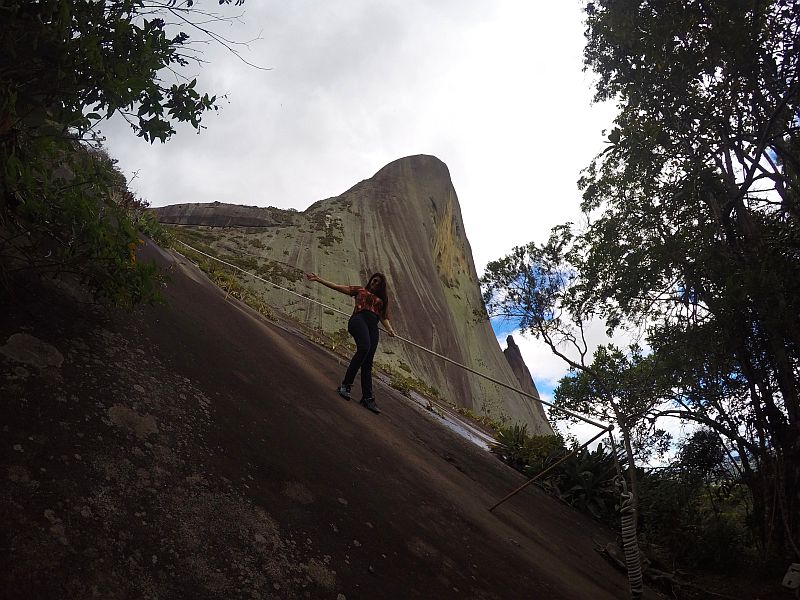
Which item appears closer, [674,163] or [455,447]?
[455,447]

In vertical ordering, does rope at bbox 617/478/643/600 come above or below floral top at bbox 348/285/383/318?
below

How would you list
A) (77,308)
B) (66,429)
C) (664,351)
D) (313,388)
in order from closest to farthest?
(66,429), (77,308), (313,388), (664,351)

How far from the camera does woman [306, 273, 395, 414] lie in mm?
6559

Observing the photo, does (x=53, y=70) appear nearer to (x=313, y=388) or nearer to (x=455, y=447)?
(x=313, y=388)

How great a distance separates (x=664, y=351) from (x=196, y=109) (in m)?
8.55

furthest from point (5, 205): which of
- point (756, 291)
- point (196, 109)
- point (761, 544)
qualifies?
point (761, 544)

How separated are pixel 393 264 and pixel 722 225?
20.9 metres

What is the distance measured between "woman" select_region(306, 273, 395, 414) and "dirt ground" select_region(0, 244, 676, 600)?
1070 millimetres

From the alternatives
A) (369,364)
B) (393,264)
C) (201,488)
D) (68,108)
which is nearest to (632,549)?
(201,488)

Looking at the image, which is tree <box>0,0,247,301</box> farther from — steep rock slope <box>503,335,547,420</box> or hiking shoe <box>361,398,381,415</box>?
steep rock slope <box>503,335,547,420</box>

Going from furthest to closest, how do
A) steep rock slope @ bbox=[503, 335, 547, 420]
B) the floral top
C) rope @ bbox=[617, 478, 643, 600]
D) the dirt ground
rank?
1. steep rock slope @ bbox=[503, 335, 547, 420]
2. the floral top
3. rope @ bbox=[617, 478, 643, 600]
4. the dirt ground

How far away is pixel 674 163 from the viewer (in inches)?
371

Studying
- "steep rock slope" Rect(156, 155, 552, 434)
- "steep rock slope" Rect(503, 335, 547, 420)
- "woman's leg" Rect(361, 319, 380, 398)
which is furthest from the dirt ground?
"steep rock slope" Rect(503, 335, 547, 420)

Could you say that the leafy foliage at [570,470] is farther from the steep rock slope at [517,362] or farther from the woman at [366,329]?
the steep rock slope at [517,362]
